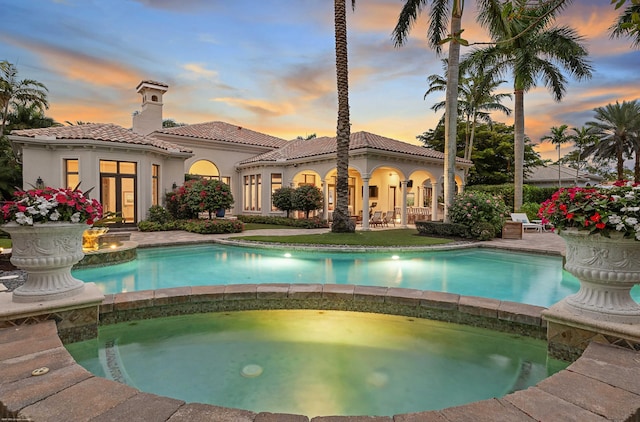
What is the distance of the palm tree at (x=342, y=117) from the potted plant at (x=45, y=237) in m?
11.8

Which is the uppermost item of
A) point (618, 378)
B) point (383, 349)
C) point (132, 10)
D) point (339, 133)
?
point (132, 10)

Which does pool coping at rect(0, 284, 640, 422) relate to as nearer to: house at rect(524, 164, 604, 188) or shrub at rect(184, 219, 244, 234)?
shrub at rect(184, 219, 244, 234)

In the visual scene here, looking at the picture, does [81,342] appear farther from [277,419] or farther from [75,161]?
[75,161]

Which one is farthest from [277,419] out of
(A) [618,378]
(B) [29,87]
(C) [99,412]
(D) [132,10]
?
(B) [29,87]

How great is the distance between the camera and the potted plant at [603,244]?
3.07 meters

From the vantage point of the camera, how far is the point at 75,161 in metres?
16.0

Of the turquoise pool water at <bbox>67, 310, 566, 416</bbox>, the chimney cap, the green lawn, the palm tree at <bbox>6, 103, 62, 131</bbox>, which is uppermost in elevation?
the chimney cap

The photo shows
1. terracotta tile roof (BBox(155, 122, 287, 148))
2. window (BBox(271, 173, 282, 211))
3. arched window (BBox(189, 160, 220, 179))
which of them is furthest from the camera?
arched window (BBox(189, 160, 220, 179))

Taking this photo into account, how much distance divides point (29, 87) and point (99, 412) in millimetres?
34337

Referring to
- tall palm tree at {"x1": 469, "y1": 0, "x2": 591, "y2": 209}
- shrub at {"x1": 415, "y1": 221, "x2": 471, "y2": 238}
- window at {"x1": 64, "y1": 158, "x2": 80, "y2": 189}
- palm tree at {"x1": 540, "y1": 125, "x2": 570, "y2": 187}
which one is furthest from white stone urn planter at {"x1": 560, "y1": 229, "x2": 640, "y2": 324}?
palm tree at {"x1": 540, "y1": 125, "x2": 570, "y2": 187}

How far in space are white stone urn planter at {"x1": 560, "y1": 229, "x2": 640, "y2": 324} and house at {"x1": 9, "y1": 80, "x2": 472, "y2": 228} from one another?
14.5 m

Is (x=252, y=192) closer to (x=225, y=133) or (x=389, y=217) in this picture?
(x=225, y=133)

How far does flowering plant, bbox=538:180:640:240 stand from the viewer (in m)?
3.01

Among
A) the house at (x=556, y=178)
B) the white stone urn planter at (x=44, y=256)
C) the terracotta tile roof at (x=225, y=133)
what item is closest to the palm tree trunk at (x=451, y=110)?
the white stone urn planter at (x=44, y=256)
